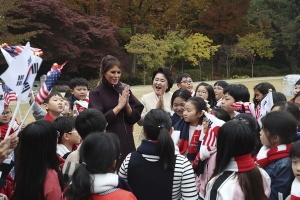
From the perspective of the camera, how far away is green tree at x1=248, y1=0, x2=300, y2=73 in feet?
91.7

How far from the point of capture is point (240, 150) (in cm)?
203

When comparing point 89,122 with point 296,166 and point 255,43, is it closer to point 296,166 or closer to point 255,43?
point 296,166

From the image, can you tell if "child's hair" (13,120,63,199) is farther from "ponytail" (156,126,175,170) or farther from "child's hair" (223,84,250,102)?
"child's hair" (223,84,250,102)

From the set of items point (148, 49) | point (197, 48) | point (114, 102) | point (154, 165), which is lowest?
point (154, 165)

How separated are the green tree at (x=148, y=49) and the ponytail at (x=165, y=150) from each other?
806 inches

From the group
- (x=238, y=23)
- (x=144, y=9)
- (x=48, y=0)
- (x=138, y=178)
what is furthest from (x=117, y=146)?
(x=238, y=23)

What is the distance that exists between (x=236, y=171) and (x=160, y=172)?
0.49 metres

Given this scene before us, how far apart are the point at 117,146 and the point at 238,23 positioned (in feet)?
94.4

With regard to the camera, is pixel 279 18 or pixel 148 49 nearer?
pixel 148 49

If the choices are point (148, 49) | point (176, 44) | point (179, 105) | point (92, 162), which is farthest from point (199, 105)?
point (176, 44)

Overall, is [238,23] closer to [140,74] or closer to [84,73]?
[140,74]

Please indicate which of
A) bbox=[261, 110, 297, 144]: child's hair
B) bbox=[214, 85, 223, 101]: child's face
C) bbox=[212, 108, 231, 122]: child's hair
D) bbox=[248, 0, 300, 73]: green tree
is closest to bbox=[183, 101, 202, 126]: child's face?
bbox=[212, 108, 231, 122]: child's hair

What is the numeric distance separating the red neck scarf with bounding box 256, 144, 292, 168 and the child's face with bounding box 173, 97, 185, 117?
156 cm

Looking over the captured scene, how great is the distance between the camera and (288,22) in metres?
28.2
